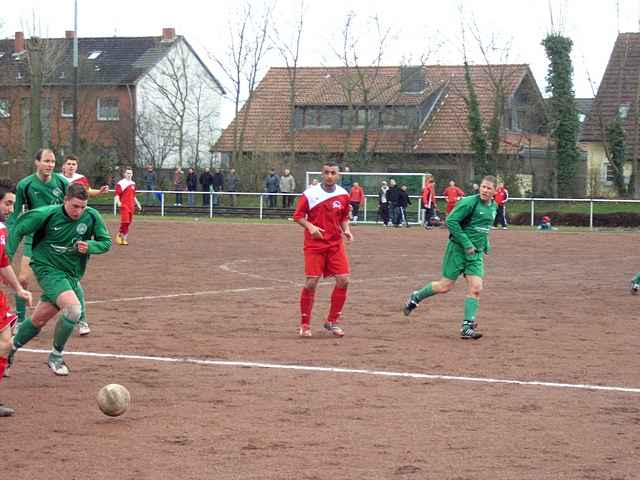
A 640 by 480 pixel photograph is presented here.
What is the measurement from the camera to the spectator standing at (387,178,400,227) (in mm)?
39562

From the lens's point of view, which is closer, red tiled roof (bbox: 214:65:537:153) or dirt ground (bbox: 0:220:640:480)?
dirt ground (bbox: 0:220:640:480)

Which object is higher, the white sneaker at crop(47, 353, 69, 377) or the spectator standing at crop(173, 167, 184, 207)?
the spectator standing at crop(173, 167, 184, 207)

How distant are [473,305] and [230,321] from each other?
285 centimetres

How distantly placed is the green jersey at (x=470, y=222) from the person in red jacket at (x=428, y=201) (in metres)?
26.6

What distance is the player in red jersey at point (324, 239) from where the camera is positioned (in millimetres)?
12094

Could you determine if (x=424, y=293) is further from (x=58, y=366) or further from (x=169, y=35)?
(x=169, y=35)

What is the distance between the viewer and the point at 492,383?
31.0ft

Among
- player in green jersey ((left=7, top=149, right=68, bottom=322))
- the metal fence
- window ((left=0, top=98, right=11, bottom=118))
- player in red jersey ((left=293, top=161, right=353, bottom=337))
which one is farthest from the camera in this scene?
window ((left=0, top=98, right=11, bottom=118))

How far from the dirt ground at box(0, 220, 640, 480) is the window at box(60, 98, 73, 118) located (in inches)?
1890

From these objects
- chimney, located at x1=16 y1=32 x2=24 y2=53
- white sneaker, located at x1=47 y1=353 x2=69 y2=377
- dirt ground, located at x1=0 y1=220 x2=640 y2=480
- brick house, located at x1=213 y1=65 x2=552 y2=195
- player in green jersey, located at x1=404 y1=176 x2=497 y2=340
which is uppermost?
chimney, located at x1=16 y1=32 x2=24 y2=53

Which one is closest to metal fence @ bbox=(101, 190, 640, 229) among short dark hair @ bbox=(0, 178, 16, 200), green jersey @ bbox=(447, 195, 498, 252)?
green jersey @ bbox=(447, 195, 498, 252)

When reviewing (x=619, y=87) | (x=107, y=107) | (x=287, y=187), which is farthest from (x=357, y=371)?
(x=107, y=107)

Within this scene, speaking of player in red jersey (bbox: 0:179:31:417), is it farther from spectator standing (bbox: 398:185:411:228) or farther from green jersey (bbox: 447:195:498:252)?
spectator standing (bbox: 398:185:411:228)

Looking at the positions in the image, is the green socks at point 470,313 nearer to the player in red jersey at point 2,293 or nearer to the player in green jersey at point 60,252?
the player in green jersey at point 60,252
